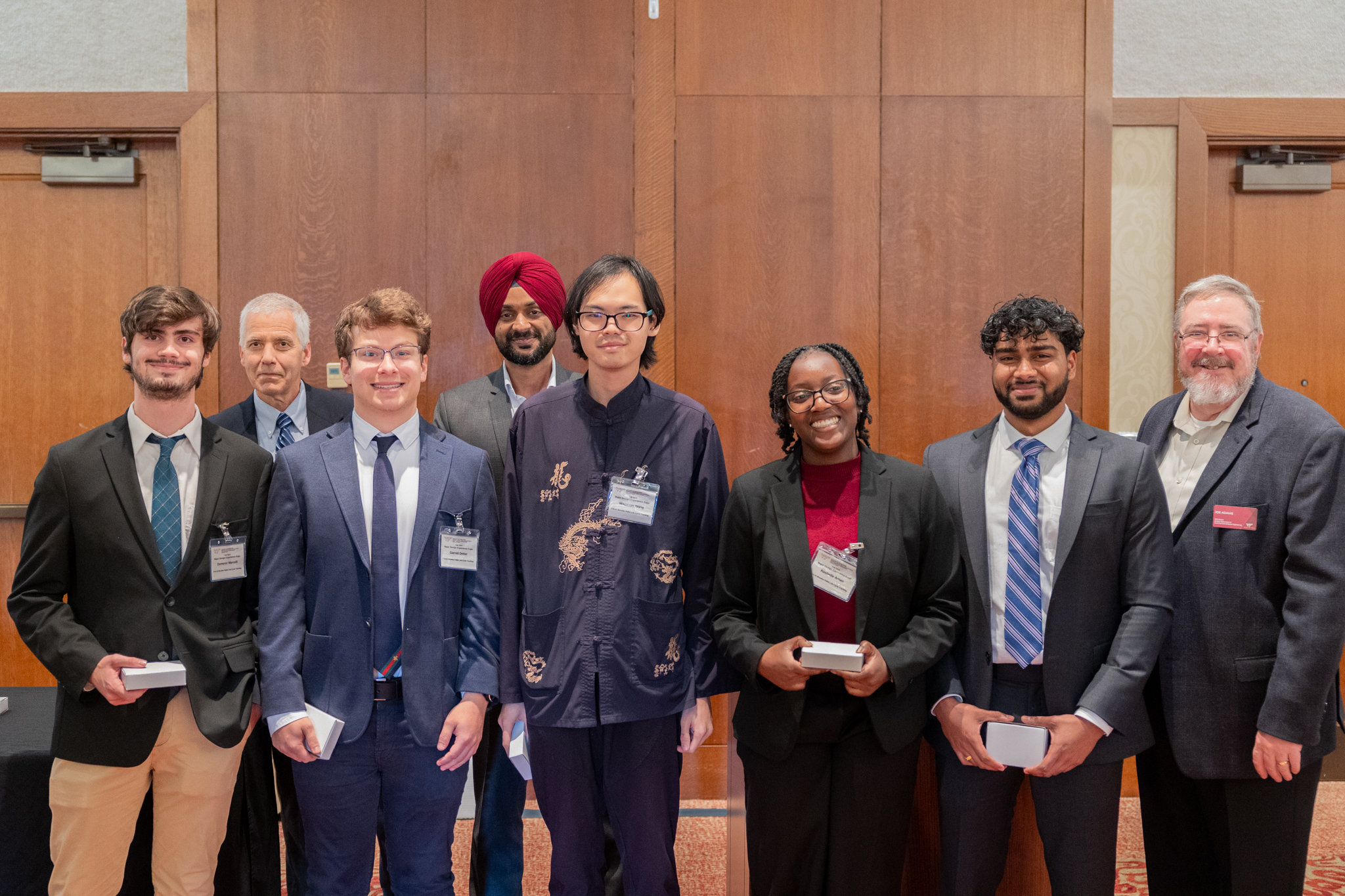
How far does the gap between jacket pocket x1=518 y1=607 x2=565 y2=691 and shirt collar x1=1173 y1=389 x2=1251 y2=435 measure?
181cm

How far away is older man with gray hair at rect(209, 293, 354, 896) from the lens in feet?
8.42

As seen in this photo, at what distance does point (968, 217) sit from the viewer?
13.2ft

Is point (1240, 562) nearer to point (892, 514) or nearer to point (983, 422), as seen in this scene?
point (892, 514)

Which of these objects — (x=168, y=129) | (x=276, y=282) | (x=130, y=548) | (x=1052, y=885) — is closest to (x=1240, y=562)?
(x=1052, y=885)

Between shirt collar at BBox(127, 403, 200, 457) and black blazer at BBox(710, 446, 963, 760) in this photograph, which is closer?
black blazer at BBox(710, 446, 963, 760)

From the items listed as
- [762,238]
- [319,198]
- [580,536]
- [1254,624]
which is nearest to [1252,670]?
[1254,624]

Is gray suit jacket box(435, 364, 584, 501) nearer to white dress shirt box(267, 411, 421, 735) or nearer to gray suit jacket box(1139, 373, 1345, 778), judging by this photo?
white dress shirt box(267, 411, 421, 735)

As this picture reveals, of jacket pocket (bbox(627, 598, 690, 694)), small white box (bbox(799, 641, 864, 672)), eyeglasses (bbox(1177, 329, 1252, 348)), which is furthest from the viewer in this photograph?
eyeglasses (bbox(1177, 329, 1252, 348))

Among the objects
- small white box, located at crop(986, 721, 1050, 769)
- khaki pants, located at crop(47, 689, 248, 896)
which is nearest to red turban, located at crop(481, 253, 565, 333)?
khaki pants, located at crop(47, 689, 248, 896)

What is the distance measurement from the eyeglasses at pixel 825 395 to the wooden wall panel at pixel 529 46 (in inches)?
93.4

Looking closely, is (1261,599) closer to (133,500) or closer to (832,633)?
(832,633)

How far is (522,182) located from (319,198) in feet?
2.96

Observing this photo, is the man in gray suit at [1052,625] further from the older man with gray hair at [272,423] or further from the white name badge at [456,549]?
the older man with gray hair at [272,423]

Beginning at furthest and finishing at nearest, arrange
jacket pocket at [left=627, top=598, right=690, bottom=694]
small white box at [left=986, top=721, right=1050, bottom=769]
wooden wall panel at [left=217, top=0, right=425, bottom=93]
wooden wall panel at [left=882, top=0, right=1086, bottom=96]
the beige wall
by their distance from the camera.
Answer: the beige wall, wooden wall panel at [left=882, top=0, right=1086, bottom=96], wooden wall panel at [left=217, top=0, right=425, bottom=93], jacket pocket at [left=627, top=598, right=690, bottom=694], small white box at [left=986, top=721, right=1050, bottom=769]
